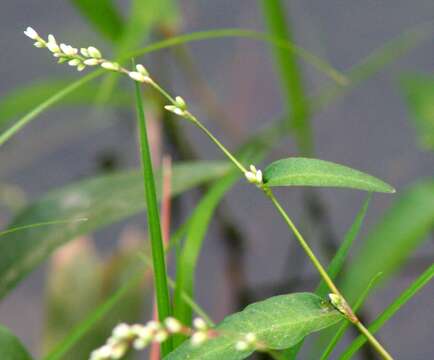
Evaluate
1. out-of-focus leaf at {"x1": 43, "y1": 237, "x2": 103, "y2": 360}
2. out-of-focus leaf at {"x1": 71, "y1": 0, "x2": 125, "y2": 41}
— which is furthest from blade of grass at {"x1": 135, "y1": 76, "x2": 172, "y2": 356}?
out-of-focus leaf at {"x1": 71, "y1": 0, "x2": 125, "y2": 41}

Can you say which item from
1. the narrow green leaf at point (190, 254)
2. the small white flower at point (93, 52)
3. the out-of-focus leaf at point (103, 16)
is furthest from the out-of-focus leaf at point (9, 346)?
the out-of-focus leaf at point (103, 16)

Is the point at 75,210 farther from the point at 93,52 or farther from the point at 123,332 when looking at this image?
the point at 123,332

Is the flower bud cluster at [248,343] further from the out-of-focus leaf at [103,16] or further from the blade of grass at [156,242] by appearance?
the out-of-focus leaf at [103,16]

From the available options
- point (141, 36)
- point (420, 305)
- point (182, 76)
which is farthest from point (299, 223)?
point (141, 36)

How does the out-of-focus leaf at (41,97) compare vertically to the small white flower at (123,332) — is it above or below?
above

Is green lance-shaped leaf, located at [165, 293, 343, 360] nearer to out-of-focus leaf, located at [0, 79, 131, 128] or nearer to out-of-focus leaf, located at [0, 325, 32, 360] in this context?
out-of-focus leaf, located at [0, 325, 32, 360]

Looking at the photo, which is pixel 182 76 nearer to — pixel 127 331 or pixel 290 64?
pixel 290 64
